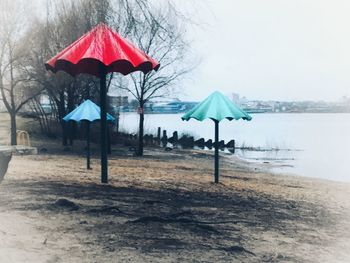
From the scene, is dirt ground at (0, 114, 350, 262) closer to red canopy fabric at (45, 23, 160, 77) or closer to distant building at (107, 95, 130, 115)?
red canopy fabric at (45, 23, 160, 77)

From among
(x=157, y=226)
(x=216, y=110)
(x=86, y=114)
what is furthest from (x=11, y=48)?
(x=157, y=226)

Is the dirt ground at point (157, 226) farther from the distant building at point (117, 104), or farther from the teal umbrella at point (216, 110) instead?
the distant building at point (117, 104)

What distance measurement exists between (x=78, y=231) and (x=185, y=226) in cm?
167

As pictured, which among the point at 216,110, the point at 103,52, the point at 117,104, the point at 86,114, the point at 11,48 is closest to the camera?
the point at 103,52

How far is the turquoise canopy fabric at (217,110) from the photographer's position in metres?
15.0

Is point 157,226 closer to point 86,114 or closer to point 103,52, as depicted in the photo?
point 103,52

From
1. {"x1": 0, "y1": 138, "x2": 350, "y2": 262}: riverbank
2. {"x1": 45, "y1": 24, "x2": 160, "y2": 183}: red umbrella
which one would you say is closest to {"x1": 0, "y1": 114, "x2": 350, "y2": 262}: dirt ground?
{"x1": 0, "y1": 138, "x2": 350, "y2": 262}: riverbank

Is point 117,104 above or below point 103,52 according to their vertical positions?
above

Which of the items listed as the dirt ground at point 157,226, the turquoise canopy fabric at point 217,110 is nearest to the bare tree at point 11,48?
the turquoise canopy fabric at point 217,110

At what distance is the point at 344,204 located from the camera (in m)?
12.7

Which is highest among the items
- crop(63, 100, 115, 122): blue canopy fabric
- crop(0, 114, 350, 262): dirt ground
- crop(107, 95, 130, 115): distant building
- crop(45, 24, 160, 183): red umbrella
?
crop(107, 95, 130, 115): distant building

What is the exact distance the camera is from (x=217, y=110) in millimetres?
15211

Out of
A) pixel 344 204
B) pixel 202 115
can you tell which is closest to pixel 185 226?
pixel 344 204

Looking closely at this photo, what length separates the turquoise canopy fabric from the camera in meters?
15.0
